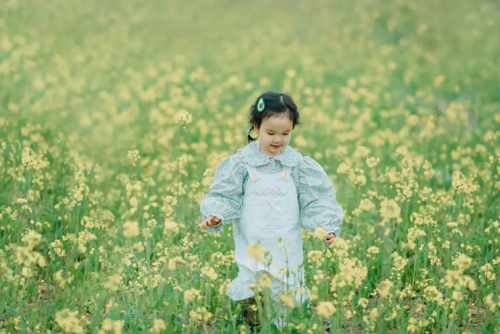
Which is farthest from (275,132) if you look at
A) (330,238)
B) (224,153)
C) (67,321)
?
(224,153)

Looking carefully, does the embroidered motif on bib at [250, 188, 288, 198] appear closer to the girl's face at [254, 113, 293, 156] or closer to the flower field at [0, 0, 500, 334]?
the girl's face at [254, 113, 293, 156]

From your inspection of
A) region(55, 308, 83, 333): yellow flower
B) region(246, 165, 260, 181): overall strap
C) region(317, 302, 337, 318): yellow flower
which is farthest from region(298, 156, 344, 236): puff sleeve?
region(55, 308, 83, 333): yellow flower

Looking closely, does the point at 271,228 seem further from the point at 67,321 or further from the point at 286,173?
the point at 67,321

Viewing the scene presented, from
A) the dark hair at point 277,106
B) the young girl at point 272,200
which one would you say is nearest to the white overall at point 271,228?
the young girl at point 272,200

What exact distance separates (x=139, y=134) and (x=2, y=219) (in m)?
2.99

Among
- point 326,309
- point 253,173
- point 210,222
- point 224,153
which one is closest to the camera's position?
point 326,309

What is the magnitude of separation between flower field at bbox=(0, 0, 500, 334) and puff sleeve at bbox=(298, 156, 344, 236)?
19cm

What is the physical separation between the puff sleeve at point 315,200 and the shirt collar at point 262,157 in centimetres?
7

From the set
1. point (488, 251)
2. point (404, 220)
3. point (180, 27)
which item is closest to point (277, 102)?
point (404, 220)

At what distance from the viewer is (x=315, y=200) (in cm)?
346

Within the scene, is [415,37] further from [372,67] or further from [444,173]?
[444,173]

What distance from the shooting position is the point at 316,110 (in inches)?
323

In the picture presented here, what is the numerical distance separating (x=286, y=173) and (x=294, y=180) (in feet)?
0.30

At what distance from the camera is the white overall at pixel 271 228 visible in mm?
3330
